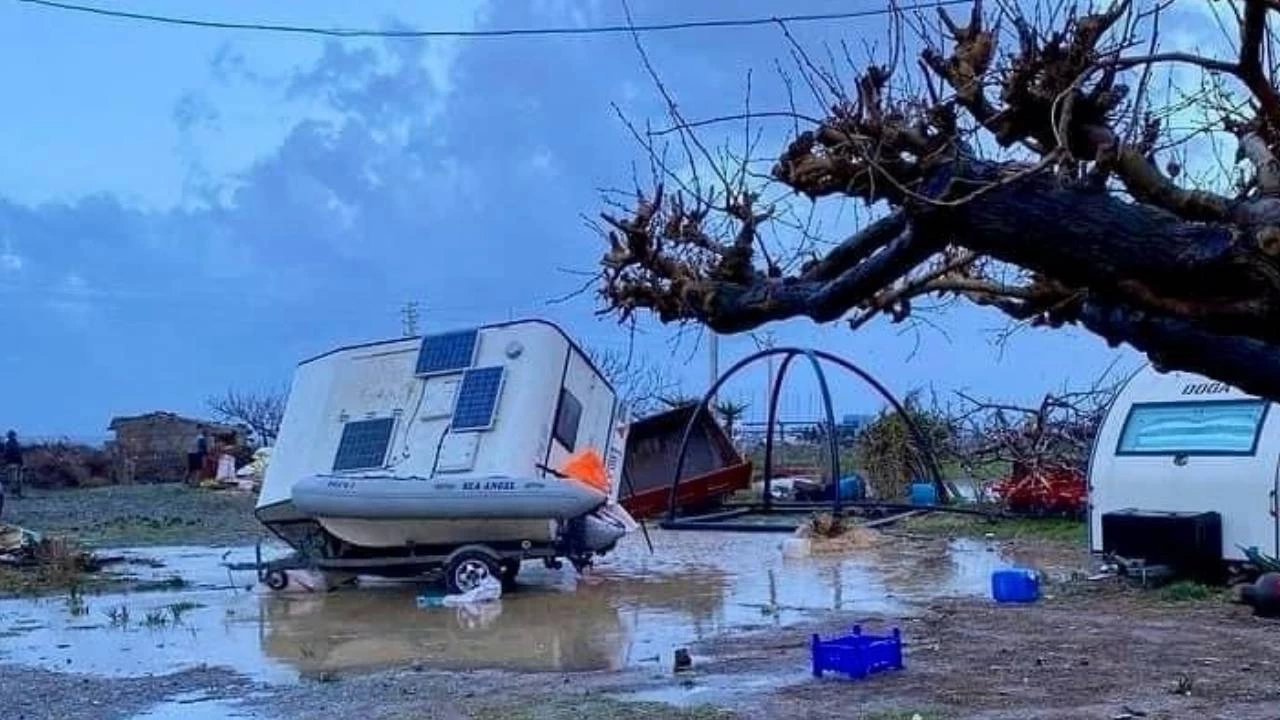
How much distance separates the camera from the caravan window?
12969mm

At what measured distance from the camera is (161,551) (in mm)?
20469

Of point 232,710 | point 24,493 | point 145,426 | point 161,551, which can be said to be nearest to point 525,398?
point 232,710

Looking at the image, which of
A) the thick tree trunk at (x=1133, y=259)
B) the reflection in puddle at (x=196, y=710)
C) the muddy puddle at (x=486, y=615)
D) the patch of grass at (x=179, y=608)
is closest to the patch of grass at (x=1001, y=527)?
the muddy puddle at (x=486, y=615)

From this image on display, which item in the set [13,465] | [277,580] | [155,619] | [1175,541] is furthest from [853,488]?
[13,465]

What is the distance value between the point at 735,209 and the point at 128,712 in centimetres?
462

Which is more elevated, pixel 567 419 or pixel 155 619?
pixel 567 419

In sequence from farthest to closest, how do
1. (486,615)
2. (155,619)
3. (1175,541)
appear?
(486,615) → (155,619) → (1175,541)

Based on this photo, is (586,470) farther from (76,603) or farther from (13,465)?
(13,465)

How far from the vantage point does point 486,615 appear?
43.8 ft

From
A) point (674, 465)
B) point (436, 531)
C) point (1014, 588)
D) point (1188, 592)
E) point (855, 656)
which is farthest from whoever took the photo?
point (674, 465)

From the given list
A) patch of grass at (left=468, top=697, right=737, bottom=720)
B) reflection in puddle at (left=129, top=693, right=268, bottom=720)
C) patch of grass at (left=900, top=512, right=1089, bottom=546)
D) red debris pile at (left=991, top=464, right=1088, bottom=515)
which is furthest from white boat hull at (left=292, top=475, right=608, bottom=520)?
red debris pile at (left=991, top=464, right=1088, bottom=515)

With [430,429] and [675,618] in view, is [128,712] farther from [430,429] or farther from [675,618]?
[430,429]

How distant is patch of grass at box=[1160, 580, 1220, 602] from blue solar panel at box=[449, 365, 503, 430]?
6.11m

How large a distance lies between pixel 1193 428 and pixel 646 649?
215 inches
